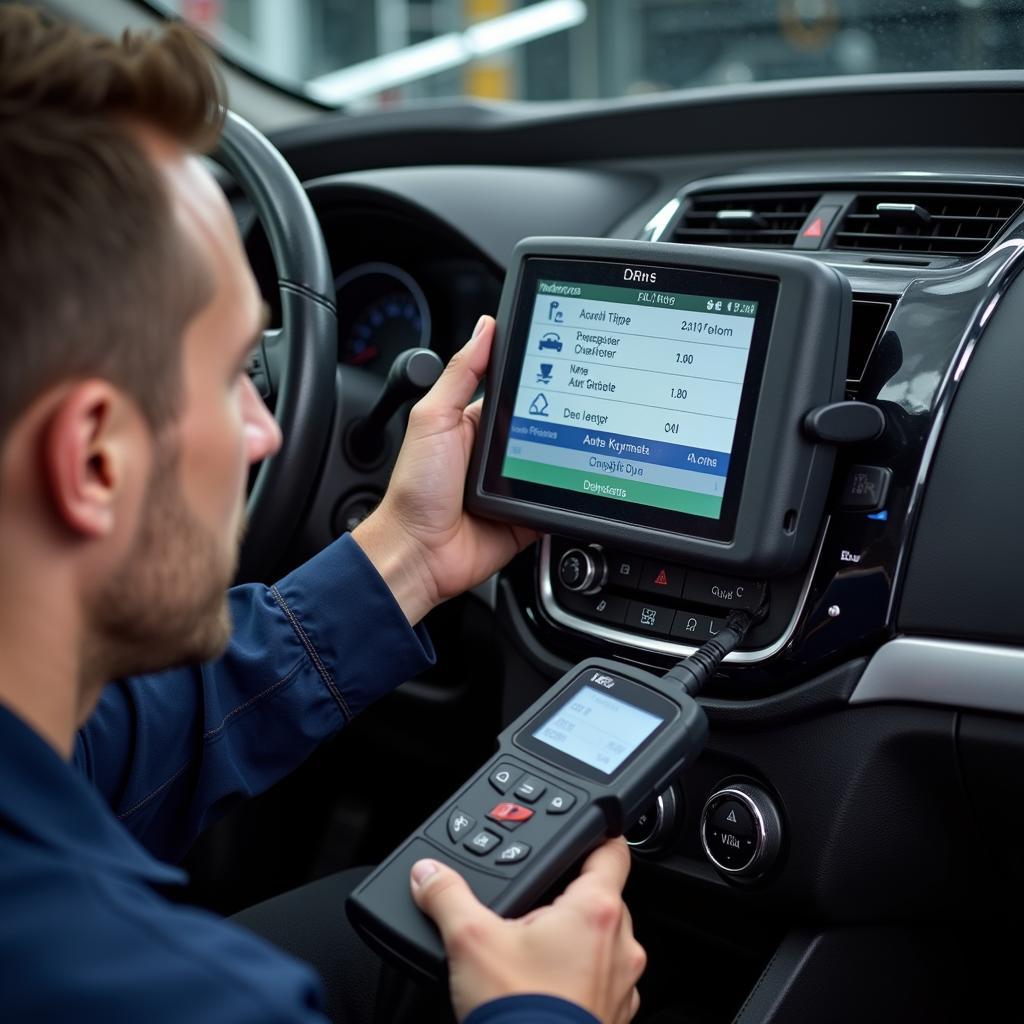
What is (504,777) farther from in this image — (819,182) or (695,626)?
(819,182)

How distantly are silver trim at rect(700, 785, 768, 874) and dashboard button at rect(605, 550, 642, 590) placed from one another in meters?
0.22

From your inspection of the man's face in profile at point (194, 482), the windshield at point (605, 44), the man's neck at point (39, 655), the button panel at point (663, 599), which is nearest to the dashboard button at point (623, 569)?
the button panel at point (663, 599)

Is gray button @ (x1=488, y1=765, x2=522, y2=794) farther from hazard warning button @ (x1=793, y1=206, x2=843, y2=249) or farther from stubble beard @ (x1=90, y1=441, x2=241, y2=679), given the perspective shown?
hazard warning button @ (x1=793, y1=206, x2=843, y2=249)

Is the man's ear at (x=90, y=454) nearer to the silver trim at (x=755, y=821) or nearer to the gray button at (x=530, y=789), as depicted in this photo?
the gray button at (x=530, y=789)

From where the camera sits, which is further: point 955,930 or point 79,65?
point 955,930

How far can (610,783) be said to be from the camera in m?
0.98

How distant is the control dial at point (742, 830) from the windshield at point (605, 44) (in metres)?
0.94

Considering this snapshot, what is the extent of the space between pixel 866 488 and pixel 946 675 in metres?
0.18

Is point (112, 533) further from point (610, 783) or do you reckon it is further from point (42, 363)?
point (610, 783)

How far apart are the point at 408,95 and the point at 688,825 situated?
2.03m

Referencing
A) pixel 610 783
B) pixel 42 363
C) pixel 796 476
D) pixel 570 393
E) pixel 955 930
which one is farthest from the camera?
pixel 955 930

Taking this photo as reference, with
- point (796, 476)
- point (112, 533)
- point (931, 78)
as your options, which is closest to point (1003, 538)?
point (796, 476)

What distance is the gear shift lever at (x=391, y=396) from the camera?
54.7 inches

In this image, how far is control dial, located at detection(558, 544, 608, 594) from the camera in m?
1.30
